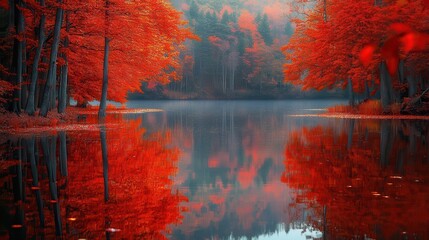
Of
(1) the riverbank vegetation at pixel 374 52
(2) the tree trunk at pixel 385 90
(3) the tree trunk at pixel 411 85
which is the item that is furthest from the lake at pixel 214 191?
(3) the tree trunk at pixel 411 85

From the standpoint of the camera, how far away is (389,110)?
2819cm

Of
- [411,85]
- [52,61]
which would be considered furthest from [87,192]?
[411,85]

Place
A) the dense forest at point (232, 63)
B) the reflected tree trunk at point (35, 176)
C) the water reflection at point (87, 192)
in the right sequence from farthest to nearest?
the dense forest at point (232, 63), the reflected tree trunk at point (35, 176), the water reflection at point (87, 192)

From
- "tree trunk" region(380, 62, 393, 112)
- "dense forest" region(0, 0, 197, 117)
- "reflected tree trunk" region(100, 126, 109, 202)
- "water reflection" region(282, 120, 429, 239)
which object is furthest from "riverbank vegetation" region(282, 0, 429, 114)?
"reflected tree trunk" region(100, 126, 109, 202)

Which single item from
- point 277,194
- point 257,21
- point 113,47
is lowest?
point 277,194

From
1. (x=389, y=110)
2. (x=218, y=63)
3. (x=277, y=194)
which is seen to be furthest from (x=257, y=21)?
(x=277, y=194)

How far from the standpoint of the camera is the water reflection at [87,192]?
530cm

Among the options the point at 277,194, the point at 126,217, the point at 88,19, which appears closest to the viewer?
the point at 126,217

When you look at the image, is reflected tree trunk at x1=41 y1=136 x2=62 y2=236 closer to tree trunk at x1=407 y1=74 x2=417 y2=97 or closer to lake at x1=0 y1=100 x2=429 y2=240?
lake at x1=0 y1=100 x2=429 y2=240

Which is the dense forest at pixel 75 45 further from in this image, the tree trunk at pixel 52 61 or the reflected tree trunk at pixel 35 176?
the reflected tree trunk at pixel 35 176

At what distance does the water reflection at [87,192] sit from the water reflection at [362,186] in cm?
192

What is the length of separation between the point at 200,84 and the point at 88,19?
239 feet

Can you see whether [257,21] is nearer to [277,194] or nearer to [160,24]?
[160,24]

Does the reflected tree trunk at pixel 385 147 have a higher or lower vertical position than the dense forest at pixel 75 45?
lower
